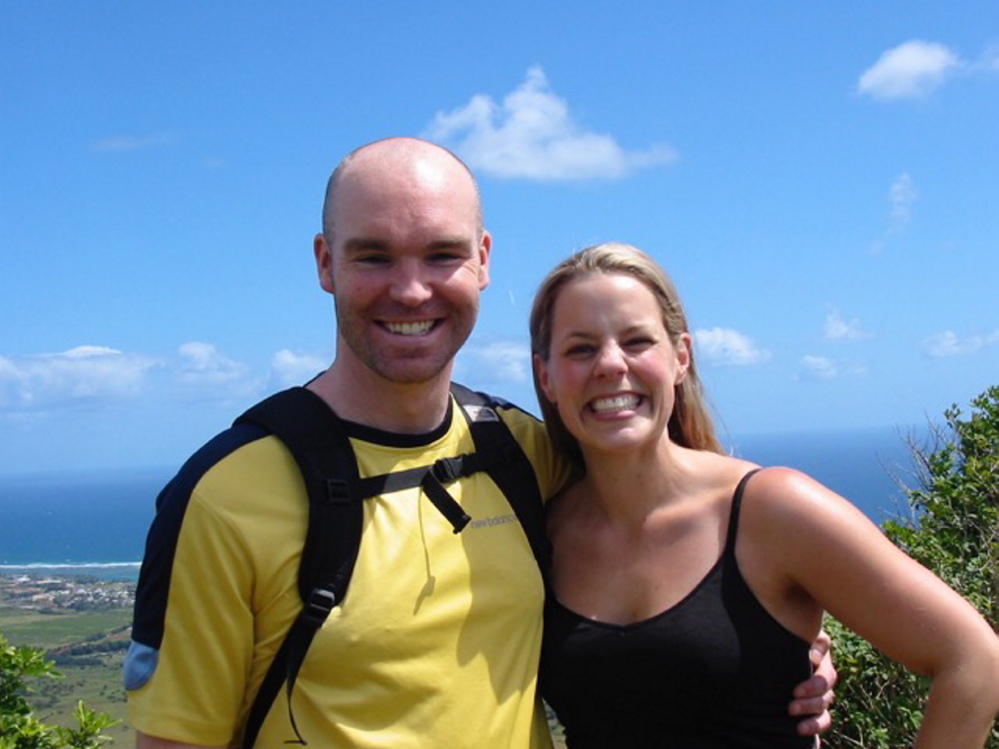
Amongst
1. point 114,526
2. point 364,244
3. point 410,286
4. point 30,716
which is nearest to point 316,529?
point 410,286

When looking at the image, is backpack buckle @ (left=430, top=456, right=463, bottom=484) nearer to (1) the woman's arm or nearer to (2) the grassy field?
(1) the woman's arm

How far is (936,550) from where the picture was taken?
253 inches

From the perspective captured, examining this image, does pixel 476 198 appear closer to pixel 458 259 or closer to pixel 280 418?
pixel 458 259

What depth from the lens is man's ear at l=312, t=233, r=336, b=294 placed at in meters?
3.68

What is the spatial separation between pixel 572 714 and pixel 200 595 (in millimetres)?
1395

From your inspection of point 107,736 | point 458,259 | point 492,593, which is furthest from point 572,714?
point 107,736

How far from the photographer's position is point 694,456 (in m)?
4.00

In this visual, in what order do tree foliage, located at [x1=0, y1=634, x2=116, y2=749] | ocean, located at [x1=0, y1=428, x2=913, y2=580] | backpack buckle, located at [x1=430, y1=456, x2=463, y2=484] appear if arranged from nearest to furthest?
backpack buckle, located at [x1=430, y1=456, x2=463, y2=484] → tree foliage, located at [x1=0, y1=634, x2=116, y2=749] → ocean, located at [x1=0, y1=428, x2=913, y2=580]

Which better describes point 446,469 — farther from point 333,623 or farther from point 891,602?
point 891,602

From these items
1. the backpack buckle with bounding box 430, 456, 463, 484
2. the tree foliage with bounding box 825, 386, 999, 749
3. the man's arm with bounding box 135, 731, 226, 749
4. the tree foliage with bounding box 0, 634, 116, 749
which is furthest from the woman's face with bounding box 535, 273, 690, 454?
the tree foliage with bounding box 0, 634, 116, 749

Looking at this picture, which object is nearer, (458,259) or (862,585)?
(862,585)

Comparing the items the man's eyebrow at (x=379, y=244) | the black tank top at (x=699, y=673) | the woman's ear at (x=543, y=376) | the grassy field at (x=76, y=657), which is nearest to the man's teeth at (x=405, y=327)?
the man's eyebrow at (x=379, y=244)

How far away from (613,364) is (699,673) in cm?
105

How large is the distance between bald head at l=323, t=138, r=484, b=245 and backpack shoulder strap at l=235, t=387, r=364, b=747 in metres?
0.70
